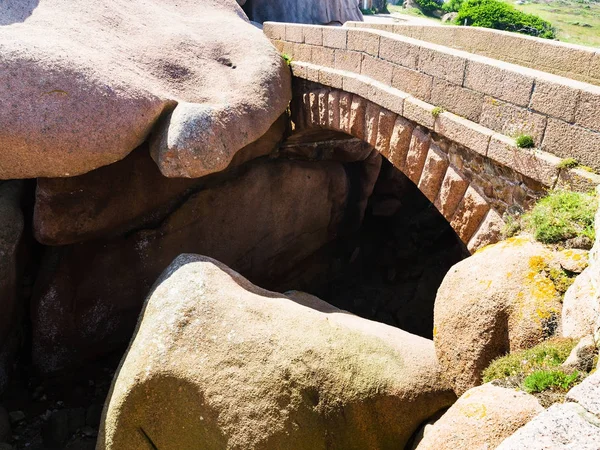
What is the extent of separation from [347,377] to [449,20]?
20.4 meters

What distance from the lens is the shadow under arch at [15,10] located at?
643 cm

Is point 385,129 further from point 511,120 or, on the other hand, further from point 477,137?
point 511,120

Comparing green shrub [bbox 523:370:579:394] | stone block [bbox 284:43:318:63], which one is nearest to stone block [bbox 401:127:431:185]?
stone block [bbox 284:43:318:63]

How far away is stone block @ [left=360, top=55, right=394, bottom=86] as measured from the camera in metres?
6.39

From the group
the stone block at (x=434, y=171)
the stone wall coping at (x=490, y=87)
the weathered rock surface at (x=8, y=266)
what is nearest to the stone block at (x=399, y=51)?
the stone wall coping at (x=490, y=87)

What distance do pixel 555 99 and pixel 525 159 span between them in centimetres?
51

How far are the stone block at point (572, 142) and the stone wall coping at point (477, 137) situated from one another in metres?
0.07

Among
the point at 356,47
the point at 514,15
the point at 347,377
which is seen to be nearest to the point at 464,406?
the point at 347,377

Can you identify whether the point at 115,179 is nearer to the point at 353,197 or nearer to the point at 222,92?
the point at 222,92

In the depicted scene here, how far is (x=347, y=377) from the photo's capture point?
4539mm

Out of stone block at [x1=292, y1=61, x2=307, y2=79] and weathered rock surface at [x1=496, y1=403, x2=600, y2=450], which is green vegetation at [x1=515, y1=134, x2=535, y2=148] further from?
stone block at [x1=292, y1=61, x2=307, y2=79]

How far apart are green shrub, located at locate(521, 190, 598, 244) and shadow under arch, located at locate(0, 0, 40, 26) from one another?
A: 19.9ft

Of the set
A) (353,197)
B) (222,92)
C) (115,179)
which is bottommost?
(353,197)

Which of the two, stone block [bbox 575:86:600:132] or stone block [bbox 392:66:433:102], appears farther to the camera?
stone block [bbox 392:66:433:102]
